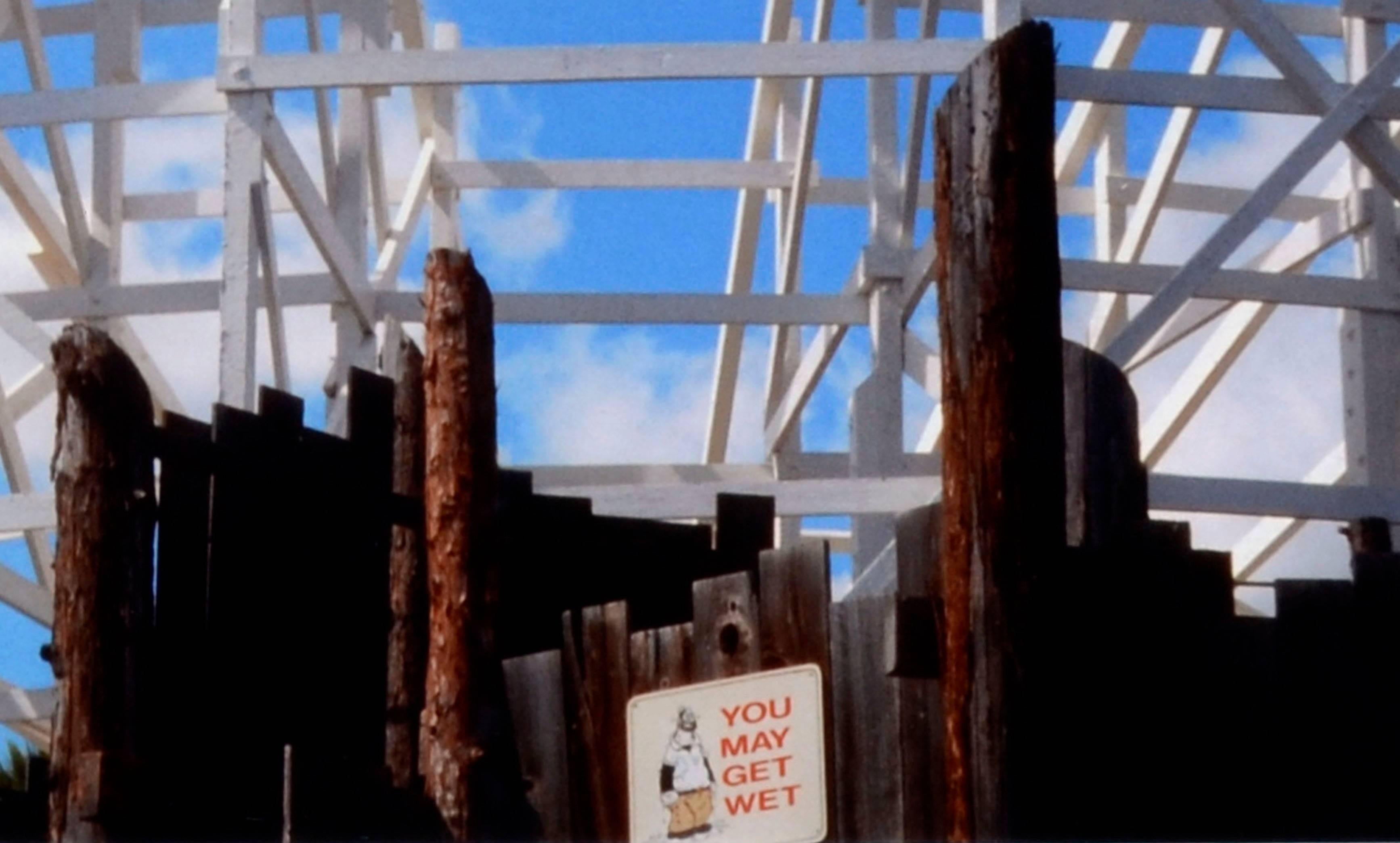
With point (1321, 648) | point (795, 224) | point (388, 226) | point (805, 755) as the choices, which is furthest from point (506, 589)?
point (388, 226)

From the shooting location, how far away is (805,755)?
639 centimetres

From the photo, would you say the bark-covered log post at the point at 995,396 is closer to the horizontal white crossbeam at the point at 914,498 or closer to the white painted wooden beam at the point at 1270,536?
the horizontal white crossbeam at the point at 914,498

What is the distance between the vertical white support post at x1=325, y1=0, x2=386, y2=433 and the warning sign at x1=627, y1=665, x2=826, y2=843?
7765 millimetres

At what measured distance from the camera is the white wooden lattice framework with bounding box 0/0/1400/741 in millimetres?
11695

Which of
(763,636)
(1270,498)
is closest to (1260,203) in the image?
(1270,498)

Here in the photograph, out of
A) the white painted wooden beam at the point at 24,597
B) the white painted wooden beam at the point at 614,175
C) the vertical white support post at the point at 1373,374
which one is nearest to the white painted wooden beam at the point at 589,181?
the white painted wooden beam at the point at 614,175

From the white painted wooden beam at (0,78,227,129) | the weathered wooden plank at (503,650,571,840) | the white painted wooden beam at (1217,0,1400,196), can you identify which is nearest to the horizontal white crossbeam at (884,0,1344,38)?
the white painted wooden beam at (1217,0,1400,196)

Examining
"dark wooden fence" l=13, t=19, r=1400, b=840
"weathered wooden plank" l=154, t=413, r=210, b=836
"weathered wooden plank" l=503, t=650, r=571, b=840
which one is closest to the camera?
"dark wooden fence" l=13, t=19, r=1400, b=840

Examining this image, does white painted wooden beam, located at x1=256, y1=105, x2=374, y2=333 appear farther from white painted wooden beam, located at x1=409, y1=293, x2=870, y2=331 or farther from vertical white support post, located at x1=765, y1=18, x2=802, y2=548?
vertical white support post, located at x1=765, y1=18, x2=802, y2=548

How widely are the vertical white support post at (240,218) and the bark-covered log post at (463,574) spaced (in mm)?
3331

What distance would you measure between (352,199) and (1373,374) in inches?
209

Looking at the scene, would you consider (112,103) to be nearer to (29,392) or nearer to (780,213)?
(29,392)

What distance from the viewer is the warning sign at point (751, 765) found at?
6.39 metres

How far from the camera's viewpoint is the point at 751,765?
21.0ft
